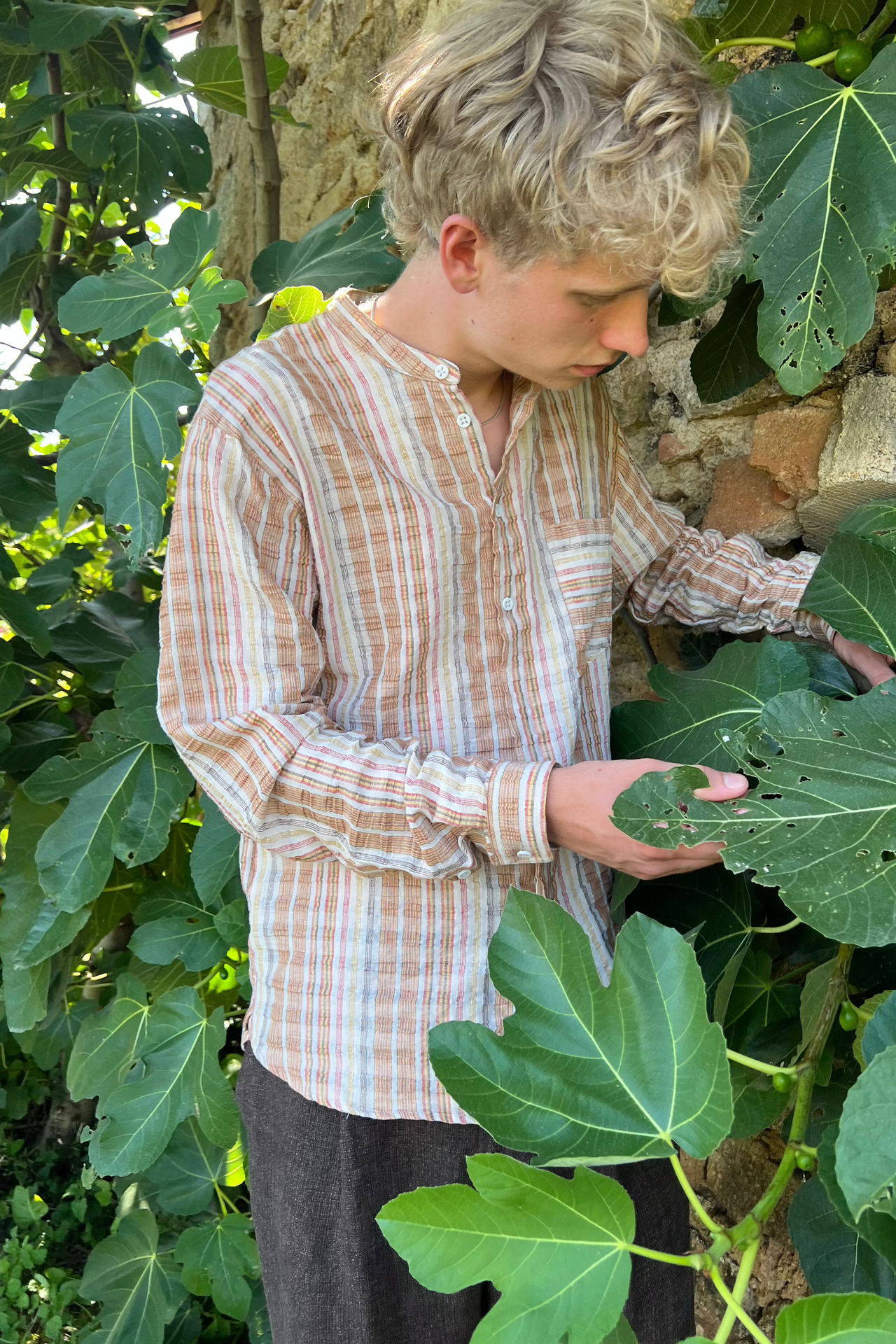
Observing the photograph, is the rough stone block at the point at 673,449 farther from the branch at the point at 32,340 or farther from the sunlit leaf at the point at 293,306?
the branch at the point at 32,340

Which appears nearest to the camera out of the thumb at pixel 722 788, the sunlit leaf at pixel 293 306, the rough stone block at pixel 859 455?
the thumb at pixel 722 788

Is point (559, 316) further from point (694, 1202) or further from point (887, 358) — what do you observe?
point (694, 1202)

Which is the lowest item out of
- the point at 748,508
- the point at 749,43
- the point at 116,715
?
the point at 116,715

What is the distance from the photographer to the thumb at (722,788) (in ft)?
3.13

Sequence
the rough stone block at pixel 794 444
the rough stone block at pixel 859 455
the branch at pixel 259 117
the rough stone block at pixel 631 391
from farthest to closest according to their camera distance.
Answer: the branch at pixel 259 117 < the rough stone block at pixel 631 391 < the rough stone block at pixel 794 444 < the rough stone block at pixel 859 455

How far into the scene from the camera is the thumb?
955 millimetres

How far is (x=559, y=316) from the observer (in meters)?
1.10

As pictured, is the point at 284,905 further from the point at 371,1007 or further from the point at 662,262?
the point at 662,262

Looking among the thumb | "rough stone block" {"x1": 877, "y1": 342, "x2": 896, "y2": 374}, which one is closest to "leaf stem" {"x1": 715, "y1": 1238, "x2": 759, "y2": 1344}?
the thumb

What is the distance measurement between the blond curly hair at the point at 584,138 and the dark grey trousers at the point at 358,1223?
890 millimetres

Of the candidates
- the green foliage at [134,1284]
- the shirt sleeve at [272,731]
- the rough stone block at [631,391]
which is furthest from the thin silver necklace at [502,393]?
the green foliage at [134,1284]

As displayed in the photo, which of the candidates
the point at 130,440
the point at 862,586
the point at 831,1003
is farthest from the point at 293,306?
the point at 831,1003

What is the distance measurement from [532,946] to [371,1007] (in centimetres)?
40

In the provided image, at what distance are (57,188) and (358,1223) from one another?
7.09ft
